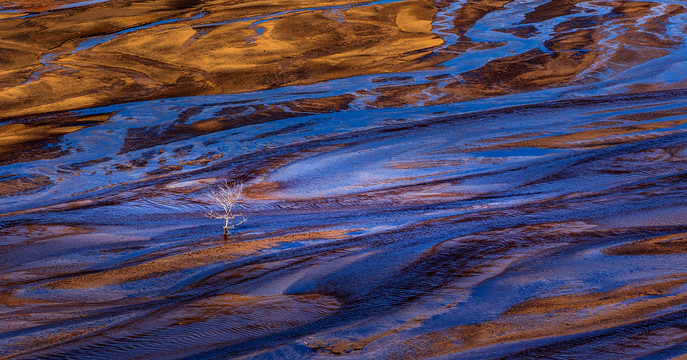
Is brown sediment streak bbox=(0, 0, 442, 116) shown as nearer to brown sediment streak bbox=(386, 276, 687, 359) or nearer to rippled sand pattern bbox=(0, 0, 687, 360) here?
rippled sand pattern bbox=(0, 0, 687, 360)

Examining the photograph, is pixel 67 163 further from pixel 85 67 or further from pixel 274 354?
pixel 274 354

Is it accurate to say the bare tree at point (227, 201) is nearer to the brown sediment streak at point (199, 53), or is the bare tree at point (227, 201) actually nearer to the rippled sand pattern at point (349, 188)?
the rippled sand pattern at point (349, 188)

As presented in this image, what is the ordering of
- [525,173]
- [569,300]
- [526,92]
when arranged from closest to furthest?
1. [569,300]
2. [525,173]
3. [526,92]

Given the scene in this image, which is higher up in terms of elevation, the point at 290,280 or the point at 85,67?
the point at 85,67

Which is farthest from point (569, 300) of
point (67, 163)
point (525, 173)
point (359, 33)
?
point (359, 33)

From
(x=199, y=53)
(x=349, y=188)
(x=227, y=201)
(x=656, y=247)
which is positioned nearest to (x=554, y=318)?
(x=656, y=247)

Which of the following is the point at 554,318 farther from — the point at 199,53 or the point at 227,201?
the point at 199,53

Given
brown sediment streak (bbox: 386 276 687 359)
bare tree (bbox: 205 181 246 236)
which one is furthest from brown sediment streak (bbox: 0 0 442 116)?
brown sediment streak (bbox: 386 276 687 359)

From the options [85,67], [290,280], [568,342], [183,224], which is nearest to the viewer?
[568,342]

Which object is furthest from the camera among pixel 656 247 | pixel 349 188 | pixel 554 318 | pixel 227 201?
pixel 349 188
